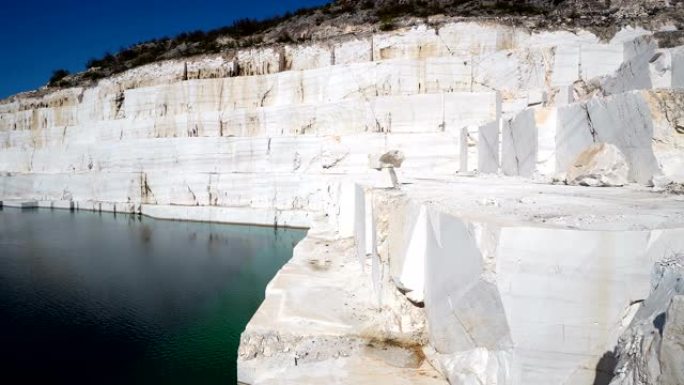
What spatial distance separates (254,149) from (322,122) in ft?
7.04

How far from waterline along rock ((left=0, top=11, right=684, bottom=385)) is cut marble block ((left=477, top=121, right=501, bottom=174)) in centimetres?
7

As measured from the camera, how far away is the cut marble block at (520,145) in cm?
614

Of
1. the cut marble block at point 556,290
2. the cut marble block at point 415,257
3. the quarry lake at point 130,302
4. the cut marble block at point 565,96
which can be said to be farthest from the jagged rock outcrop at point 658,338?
the cut marble block at point 565,96

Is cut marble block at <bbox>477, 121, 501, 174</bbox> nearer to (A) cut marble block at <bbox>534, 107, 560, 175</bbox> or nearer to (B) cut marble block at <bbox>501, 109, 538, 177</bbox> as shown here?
(B) cut marble block at <bbox>501, 109, 538, 177</bbox>

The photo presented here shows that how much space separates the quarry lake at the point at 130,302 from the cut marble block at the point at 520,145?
13.2 feet

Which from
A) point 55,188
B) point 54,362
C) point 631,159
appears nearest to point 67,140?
point 55,188

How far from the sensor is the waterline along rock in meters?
2.07

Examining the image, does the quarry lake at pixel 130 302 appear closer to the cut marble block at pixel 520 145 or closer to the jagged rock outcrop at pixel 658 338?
the jagged rock outcrop at pixel 658 338

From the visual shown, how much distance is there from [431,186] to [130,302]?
4044mm

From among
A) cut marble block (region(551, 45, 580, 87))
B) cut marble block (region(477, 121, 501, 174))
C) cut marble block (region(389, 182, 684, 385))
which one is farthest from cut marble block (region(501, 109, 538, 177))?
cut marble block (region(551, 45, 580, 87))

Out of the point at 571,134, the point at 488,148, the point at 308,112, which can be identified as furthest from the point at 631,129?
the point at 308,112

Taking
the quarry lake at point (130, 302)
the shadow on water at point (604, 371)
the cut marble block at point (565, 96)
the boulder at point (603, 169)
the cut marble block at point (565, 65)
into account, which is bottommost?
the quarry lake at point (130, 302)

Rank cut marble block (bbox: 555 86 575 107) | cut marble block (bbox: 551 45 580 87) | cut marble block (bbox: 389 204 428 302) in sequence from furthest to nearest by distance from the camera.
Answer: cut marble block (bbox: 551 45 580 87)
cut marble block (bbox: 555 86 575 107)
cut marble block (bbox: 389 204 428 302)

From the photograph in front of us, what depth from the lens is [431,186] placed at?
518 centimetres
